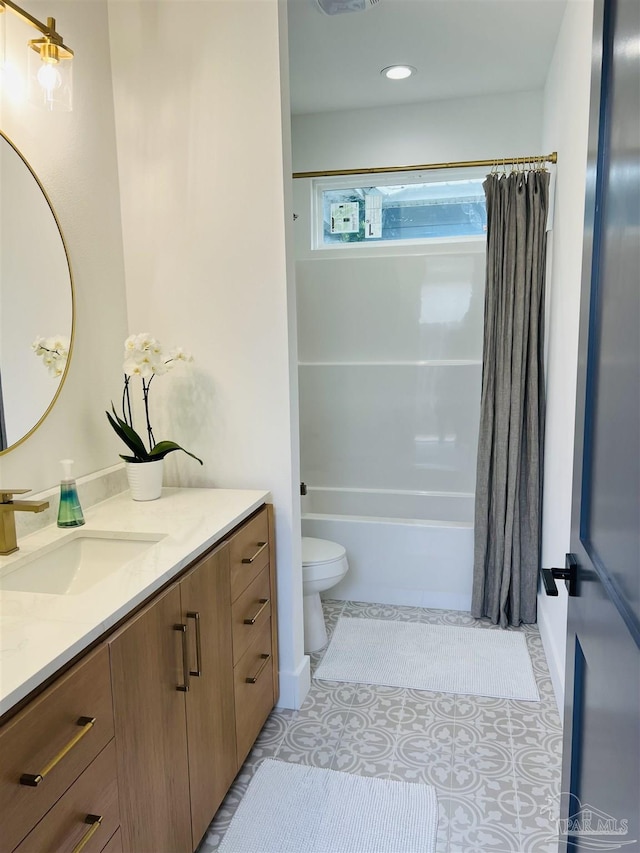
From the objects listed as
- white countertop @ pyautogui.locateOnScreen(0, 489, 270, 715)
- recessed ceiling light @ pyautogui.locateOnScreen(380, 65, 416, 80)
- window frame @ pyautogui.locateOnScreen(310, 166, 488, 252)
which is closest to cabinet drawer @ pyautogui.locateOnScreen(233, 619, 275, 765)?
white countertop @ pyautogui.locateOnScreen(0, 489, 270, 715)

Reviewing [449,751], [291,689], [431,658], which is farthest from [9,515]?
[431,658]

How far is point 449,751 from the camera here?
198 cm

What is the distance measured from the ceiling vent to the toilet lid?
7.34ft

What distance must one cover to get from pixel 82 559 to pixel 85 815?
28.2 inches

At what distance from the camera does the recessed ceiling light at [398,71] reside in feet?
9.51

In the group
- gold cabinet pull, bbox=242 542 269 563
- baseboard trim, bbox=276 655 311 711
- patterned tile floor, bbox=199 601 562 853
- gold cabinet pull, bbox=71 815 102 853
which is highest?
gold cabinet pull, bbox=242 542 269 563

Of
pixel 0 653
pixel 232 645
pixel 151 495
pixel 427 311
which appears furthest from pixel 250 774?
pixel 427 311

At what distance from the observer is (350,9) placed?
226 cm

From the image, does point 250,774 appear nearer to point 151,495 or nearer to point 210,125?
point 151,495

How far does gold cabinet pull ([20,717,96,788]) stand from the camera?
0.89 meters

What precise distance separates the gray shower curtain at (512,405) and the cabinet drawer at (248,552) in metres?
1.30

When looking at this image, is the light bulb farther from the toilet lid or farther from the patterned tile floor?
the patterned tile floor

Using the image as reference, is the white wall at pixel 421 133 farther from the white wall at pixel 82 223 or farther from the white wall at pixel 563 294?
the white wall at pixel 82 223

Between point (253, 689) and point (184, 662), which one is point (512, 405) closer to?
point (253, 689)
